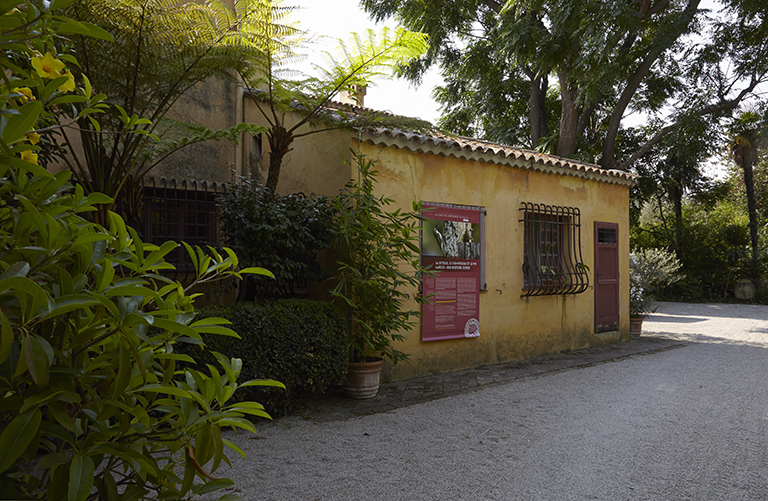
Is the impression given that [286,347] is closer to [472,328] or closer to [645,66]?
[472,328]

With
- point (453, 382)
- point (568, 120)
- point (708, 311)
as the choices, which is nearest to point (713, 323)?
point (708, 311)

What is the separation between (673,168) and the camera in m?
18.7

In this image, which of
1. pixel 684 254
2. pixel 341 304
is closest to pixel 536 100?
pixel 684 254

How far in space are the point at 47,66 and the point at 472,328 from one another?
645 cm

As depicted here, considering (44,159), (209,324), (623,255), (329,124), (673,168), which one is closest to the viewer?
(209,324)

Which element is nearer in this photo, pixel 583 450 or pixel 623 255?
pixel 583 450

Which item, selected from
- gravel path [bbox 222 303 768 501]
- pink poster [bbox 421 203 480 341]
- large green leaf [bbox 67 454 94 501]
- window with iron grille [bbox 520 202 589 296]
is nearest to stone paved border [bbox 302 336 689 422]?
gravel path [bbox 222 303 768 501]

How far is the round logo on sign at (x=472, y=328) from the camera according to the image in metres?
7.08

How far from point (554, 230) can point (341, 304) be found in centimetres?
459

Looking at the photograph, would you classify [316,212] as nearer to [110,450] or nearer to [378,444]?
[378,444]

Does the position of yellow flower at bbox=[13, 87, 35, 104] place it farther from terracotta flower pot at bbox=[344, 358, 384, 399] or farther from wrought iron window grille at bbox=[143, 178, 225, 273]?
wrought iron window grille at bbox=[143, 178, 225, 273]

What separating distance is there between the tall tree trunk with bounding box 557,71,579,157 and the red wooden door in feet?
17.5

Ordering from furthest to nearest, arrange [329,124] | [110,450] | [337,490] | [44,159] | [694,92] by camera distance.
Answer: [694,92]
[329,124]
[44,159]
[337,490]
[110,450]

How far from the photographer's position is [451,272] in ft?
22.7
